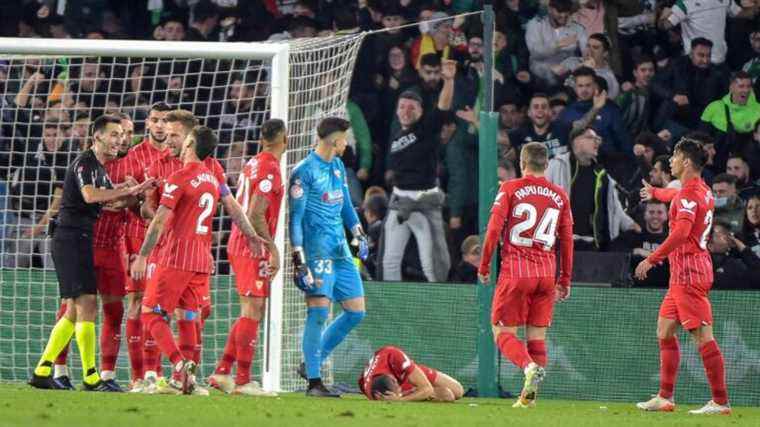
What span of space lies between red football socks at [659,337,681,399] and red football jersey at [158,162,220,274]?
11.4 ft

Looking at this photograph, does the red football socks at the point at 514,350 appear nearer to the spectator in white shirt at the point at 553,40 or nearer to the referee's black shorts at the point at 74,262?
the referee's black shorts at the point at 74,262

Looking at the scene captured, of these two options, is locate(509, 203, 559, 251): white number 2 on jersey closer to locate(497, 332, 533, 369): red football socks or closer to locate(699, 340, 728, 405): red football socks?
locate(497, 332, 533, 369): red football socks

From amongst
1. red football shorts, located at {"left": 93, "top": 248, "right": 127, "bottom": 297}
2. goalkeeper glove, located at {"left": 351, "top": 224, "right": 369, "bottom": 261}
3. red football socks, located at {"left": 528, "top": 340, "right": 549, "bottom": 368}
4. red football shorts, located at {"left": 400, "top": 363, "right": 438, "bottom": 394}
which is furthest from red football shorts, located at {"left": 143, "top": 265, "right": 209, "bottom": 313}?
red football socks, located at {"left": 528, "top": 340, "right": 549, "bottom": 368}

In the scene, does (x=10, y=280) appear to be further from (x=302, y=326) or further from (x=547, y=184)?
(x=547, y=184)

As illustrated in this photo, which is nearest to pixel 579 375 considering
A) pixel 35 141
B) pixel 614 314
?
pixel 614 314

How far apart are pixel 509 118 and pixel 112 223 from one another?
5766mm

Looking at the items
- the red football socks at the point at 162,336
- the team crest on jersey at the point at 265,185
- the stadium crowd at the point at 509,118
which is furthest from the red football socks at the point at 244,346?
the stadium crowd at the point at 509,118

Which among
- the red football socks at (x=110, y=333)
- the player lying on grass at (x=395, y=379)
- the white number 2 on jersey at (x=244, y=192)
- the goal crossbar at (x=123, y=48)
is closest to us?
the player lying on grass at (x=395, y=379)

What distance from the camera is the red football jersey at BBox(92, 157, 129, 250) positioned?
39.0ft

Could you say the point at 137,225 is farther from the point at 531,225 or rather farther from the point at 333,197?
the point at 531,225

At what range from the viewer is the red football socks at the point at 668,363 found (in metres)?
11.7

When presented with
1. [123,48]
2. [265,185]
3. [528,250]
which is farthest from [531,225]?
[123,48]

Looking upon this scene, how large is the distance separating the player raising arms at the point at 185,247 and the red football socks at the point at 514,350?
1916mm

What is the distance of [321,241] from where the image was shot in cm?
1153
